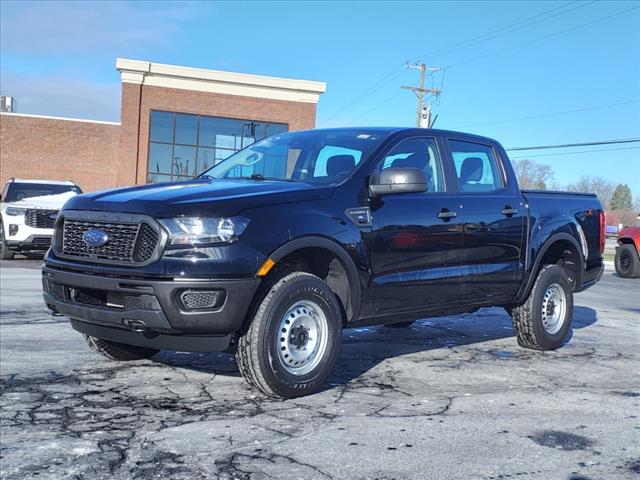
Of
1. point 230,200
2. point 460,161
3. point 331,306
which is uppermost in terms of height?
point 460,161

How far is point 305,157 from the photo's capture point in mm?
5570

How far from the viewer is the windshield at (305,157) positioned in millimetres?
5281

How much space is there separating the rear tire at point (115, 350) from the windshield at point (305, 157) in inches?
60.9

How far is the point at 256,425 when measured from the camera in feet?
13.0

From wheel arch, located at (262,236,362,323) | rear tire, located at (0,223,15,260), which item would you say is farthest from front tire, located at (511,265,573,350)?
rear tire, located at (0,223,15,260)

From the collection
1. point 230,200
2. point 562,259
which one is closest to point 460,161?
point 562,259

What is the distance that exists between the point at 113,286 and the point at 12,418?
939mm

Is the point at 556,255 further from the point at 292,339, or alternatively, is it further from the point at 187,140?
the point at 187,140

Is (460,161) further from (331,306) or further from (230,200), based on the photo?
(230,200)

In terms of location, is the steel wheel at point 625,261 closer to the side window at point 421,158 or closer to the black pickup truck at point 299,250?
the black pickup truck at point 299,250

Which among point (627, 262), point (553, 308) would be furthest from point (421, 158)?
point (627, 262)

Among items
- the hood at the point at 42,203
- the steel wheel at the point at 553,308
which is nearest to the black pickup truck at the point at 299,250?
the steel wheel at the point at 553,308

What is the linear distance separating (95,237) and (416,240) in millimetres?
2345

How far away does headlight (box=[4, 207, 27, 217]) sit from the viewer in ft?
47.7
